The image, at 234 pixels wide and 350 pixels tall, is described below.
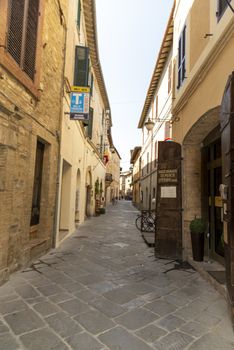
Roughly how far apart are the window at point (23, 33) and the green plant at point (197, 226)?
16.3 feet

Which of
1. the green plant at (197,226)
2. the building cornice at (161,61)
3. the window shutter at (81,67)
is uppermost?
the building cornice at (161,61)

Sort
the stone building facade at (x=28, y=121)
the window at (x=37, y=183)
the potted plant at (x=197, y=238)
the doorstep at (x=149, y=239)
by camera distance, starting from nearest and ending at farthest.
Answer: the stone building facade at (x=28, y=121) → the potted plant at (x=197, y=238) → the window at (x=37, y=183) → the doorstep at (x=149, y=239)

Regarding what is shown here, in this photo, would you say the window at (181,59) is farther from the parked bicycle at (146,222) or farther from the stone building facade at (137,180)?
the stone building facade at (137,180)

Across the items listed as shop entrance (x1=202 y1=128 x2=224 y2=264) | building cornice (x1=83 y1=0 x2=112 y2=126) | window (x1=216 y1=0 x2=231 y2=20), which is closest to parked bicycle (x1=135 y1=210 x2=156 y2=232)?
shop entrance (x1=202 y1=128 x2=224 y2=264)

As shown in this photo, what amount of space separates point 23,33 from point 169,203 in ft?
16.6

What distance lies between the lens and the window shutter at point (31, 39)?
16.0 feet

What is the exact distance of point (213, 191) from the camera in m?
5.80

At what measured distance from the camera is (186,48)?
647 centimetres

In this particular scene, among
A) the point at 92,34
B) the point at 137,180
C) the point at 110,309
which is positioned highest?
the point at 92,34

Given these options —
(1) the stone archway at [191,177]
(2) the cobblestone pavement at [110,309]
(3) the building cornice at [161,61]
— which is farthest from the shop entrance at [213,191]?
(3) the building cornice at [161,61]

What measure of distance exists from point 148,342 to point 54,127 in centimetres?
555

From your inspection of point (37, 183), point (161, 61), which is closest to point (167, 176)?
point (37, 183)

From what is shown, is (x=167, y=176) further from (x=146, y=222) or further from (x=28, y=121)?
(x=146, y=222)

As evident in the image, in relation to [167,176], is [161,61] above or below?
above
